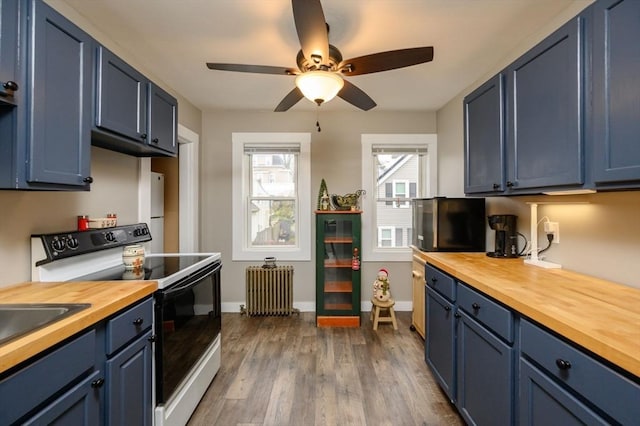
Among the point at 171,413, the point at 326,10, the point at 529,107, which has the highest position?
the point at 326,10

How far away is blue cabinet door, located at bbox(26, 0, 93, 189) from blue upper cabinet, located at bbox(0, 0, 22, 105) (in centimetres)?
5

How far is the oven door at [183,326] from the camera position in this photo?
5.21 feet

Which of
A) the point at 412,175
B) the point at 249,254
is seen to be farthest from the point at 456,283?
the point at 249,254

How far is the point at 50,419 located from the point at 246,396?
4.58 feet

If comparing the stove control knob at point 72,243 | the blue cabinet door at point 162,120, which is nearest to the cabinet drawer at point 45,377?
the stove control knob at point 72,243

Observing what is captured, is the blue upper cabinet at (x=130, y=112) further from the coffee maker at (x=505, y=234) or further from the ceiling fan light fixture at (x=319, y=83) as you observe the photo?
the coffee maker at (x=505, y=234)

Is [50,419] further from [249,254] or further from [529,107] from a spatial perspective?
[249,254]

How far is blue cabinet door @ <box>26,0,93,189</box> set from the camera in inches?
48.1

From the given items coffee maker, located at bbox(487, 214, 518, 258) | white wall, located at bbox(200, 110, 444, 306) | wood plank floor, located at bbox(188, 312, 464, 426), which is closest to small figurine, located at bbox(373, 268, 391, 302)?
wood plank floor, located at bbox(188, 312, 464, 426)

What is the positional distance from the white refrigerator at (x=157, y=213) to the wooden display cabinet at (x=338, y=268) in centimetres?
182

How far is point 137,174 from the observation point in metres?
2.48

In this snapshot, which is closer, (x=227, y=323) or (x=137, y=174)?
(x=137, y=174)

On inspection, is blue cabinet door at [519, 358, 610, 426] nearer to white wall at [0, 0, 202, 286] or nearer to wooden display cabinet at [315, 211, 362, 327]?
wooden display cabinet at [315, 211, 362, 327]

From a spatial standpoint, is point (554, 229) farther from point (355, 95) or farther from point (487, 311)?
point (355, 95)
